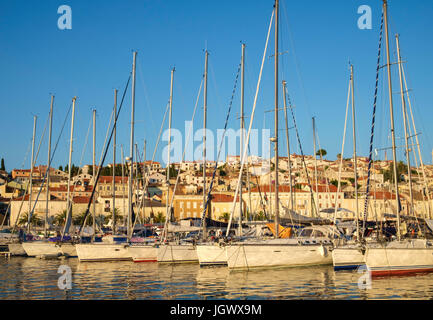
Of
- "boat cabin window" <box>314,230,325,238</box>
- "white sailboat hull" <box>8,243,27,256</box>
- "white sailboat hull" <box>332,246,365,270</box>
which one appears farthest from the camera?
"white sailboat hull" <box>8,243,27,256</box>

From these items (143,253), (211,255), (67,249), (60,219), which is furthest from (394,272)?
(60,219)

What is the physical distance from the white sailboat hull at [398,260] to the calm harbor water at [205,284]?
0.58 metres

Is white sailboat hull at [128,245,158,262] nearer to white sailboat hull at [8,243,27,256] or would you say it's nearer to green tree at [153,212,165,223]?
white sailboat hull at [8,243,27,256]

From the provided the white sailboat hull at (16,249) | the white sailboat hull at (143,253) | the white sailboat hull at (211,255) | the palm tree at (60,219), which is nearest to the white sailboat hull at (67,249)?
the white sailboat hull at (16,249)

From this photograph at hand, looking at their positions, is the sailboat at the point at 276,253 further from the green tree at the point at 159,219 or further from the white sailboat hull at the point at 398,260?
the green tree at the point at 159,219

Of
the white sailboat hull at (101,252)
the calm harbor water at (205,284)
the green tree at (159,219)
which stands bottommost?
Answer: the calm harbor water at (205,284)

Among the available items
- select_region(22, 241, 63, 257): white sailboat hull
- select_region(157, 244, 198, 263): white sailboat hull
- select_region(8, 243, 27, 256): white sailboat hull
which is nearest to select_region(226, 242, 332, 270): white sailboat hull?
select_region(157, 244, 198, 263): white sailboat hull

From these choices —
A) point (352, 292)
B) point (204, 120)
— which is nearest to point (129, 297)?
point (352, 292)

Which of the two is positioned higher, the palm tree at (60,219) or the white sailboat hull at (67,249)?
the palm tree at (60,219)

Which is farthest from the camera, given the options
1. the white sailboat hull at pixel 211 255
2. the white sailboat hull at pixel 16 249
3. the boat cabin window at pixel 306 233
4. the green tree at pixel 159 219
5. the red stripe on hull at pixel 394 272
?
the green tree at pixel 159 219

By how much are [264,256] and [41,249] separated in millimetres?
21889

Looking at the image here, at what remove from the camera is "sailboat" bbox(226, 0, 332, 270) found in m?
26.0

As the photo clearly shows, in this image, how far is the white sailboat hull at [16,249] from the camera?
1704 inches

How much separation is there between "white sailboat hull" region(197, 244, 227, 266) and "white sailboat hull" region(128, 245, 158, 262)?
5.76m
